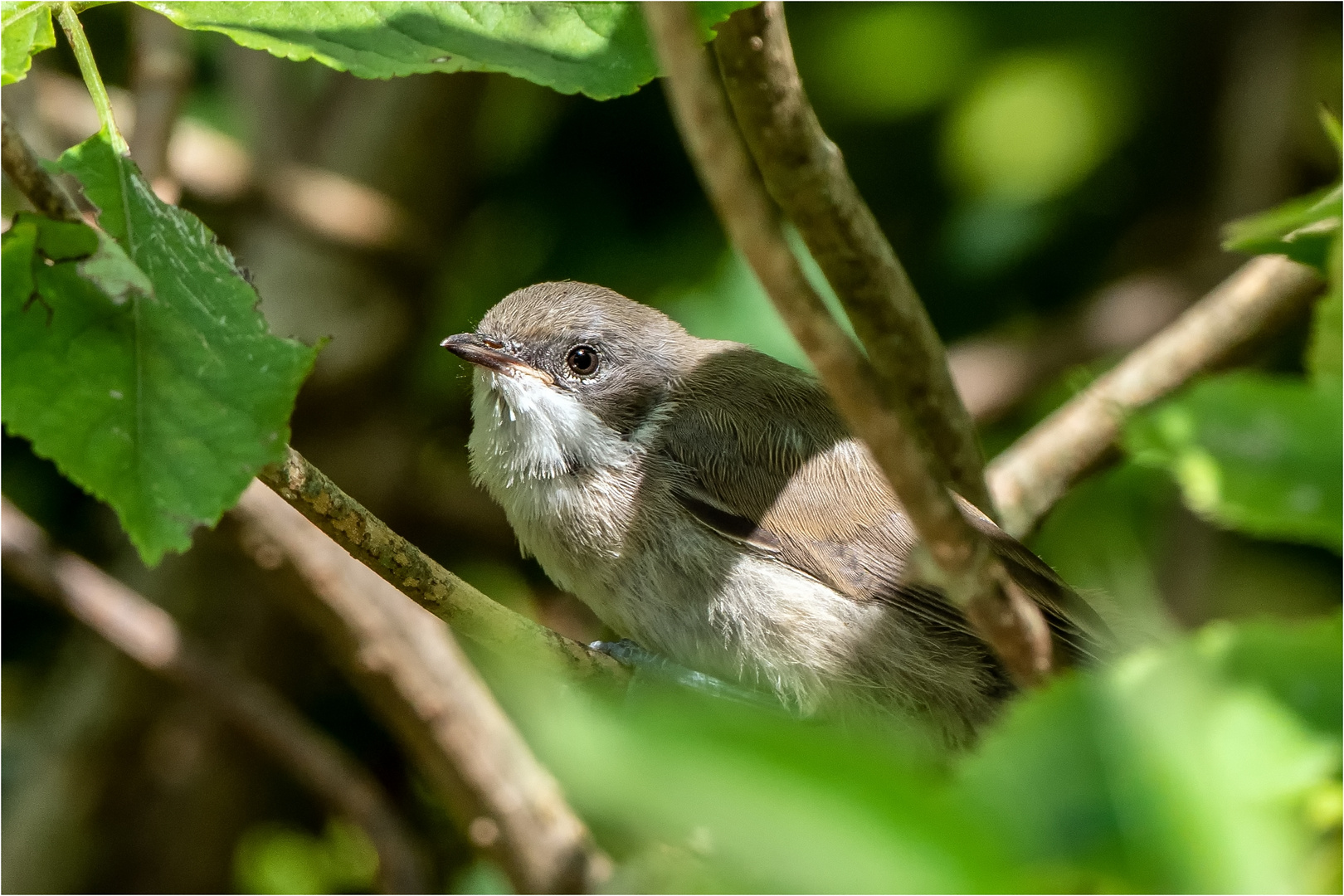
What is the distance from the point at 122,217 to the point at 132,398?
11.7 inches

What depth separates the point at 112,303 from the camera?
1.74 metres

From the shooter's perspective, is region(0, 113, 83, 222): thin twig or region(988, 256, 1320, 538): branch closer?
region(0, 113, 83, 222): thin twig

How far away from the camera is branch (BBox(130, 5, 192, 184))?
152 inches

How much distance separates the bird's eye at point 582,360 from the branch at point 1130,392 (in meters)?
1.19

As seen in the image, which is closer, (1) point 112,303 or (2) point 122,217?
(1) point 112,303

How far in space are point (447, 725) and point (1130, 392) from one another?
84.8 inches

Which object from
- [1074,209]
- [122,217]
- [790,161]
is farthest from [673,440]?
[1074,209]

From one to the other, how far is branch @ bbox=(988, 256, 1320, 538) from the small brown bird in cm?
54

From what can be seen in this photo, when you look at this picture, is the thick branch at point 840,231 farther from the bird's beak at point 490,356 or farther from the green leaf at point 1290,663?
the green leaf at point 1290,663

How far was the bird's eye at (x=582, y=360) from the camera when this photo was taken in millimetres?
3721

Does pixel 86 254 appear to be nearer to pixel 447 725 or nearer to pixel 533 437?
pixel 533 437

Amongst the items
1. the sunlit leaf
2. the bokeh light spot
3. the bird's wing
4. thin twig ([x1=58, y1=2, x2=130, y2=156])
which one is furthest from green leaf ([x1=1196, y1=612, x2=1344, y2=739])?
the bokeh light spot

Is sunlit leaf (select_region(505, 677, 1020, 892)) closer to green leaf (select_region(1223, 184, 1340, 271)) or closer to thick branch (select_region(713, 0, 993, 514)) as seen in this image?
green leaf (select_region(1223, 184, 1340, 271))

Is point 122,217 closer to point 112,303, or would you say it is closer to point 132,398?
point 112,303
